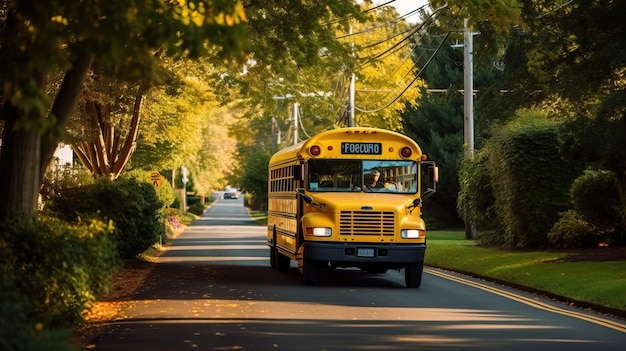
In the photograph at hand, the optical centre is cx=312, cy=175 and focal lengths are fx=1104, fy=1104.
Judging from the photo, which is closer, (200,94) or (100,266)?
(100,266)

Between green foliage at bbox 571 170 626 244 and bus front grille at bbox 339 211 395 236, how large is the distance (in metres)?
11.2

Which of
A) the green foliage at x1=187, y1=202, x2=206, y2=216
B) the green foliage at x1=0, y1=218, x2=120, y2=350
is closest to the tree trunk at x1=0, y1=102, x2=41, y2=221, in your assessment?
the green foliage at x1=0, y1=218, x2=120, y2=350

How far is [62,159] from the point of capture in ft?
148

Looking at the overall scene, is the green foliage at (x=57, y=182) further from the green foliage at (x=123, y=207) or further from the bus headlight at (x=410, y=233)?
the bus headlight at (x=410, y=233)

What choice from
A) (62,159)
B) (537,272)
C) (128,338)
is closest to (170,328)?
(128,338)

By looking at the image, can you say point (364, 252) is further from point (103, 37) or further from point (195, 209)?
point (195, 209)

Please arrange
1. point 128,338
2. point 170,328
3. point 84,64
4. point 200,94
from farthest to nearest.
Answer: point 200,94 < point 84,64 < point 170,328 < point 128,338

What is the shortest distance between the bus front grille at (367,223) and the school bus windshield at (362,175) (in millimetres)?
1333

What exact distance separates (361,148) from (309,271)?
2.81 metres

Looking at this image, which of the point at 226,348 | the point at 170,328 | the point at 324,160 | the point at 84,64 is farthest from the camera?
the point at 324,160

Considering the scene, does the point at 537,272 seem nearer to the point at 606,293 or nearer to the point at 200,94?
the point at 606,293

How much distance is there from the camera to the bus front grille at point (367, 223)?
69.5 ft

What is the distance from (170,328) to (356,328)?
2475 millimetres

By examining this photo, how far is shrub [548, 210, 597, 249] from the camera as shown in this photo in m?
31.2
